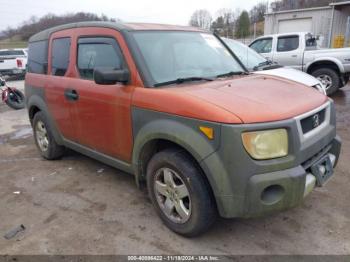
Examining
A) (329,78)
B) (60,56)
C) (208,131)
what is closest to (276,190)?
(208,131)

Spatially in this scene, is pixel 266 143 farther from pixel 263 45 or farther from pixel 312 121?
pixel 263 45

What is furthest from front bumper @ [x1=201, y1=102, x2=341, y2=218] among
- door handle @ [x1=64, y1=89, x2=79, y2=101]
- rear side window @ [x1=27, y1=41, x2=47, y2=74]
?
rear side window @ [x1=27, y1=41, x2=47, y2=74]

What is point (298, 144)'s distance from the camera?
261 cm

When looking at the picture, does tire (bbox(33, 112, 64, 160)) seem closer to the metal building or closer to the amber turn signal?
the amber turn signal

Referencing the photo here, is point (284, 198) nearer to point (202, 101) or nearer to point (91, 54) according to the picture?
point (202, 101)

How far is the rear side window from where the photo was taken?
480 cm

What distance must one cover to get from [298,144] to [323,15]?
21746mm

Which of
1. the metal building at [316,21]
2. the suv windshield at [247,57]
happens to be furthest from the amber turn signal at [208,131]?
the metal building at [316,21]

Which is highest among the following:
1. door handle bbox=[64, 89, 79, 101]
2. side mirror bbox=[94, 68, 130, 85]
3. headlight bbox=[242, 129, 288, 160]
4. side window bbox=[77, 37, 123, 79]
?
side window bbox=[77, 37, 123, 79]

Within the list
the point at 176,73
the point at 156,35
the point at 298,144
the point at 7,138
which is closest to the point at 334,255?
the point at 298,144

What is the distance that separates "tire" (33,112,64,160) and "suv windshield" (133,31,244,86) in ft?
7.33

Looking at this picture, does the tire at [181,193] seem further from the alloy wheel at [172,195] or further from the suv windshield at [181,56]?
the suv windshield at [181,56]

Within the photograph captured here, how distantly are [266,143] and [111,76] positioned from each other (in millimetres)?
1530

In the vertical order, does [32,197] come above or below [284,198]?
below
